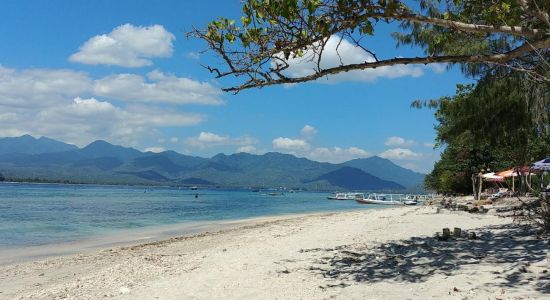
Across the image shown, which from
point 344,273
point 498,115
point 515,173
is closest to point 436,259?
point 344,273

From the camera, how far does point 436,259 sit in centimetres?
720

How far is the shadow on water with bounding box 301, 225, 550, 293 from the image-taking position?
6055 mm

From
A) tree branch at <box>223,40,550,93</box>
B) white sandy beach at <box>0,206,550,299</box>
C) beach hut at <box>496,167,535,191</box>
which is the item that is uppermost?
tree branch at <box>223,40,550,93</box>

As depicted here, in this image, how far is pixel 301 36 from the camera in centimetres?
588

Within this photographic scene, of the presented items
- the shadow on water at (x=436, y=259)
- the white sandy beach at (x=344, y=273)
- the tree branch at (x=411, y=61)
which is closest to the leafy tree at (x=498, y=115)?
the white sandy beach at (x=344, y=273)

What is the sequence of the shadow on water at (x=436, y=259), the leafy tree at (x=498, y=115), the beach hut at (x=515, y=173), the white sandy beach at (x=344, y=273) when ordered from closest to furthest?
the white sandy beach at (x=344, y=273)
the shadow on water at (x=436, y=259)
the leafy tree at (x=498, y=115)
the beach hut at (x=515, y=173)

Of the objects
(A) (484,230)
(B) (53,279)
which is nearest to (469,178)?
(A) (484,230)

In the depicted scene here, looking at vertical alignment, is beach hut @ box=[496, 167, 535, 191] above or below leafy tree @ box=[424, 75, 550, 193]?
below

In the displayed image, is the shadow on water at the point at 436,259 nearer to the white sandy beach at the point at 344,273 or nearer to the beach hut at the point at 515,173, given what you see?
the white sandy beach at the point at 344,273

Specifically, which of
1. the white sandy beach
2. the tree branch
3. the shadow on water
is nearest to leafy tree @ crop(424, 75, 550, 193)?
the white sandy beach

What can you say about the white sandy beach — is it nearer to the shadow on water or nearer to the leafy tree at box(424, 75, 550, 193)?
the shadow on water

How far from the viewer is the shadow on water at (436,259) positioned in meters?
6.05

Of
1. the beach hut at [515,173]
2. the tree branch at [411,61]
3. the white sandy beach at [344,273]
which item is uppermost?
the tree branch at [411,61]

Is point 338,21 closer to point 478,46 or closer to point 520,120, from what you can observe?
point 478,46
